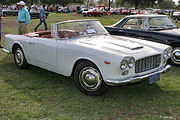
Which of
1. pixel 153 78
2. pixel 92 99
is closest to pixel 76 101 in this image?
pixel 92 99

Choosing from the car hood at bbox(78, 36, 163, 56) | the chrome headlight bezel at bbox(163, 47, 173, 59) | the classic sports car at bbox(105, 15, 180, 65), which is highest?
the classic sports car at bbox(105, 15, 180, 65)

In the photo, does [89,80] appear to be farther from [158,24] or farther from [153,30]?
[158,24]

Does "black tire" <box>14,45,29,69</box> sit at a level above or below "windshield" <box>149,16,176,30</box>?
below

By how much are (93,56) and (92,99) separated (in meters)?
0.79

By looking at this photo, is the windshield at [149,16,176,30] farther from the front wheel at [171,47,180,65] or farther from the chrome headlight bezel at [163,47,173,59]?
the chrome headlight bezel at [163,47,173,59]

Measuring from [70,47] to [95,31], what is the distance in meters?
1.03

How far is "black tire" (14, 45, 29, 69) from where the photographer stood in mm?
5748

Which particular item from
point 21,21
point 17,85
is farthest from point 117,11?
point 17,85

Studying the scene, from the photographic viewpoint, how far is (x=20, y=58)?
582 cm

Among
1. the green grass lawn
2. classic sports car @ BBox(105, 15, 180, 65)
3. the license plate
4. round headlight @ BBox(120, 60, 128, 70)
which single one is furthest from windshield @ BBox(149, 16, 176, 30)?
round headlight @ BBox(120, 60, 128, 70)

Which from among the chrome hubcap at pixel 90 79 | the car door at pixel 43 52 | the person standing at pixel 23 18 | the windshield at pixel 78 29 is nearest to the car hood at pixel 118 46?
the windshield at pixel 78 29

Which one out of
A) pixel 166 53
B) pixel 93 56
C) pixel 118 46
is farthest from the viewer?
pixel 166 53

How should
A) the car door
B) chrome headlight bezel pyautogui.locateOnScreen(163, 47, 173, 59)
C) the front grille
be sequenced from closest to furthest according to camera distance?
the front grille
chrome headlight bezel pyautogui.locateOnScreen(163, 47, 173, 59)
the car door

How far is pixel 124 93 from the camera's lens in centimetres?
439
